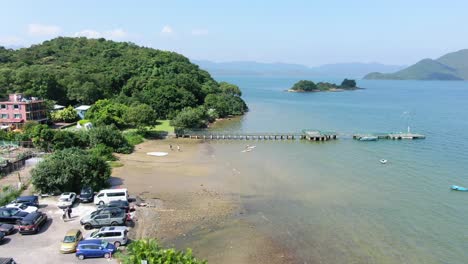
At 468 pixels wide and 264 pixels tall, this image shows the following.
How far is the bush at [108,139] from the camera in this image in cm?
5412

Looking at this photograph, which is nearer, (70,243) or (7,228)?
(70,243)

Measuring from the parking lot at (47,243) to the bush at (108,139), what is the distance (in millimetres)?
22293

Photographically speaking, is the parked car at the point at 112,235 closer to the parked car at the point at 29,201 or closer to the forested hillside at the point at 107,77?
the parked car at the point at 29,201

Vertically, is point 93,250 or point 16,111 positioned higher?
point 16,111

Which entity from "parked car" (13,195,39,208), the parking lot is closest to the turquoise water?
the parking lot

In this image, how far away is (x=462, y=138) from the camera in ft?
247

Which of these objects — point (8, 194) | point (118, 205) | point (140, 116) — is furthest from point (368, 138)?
point (8, 194)

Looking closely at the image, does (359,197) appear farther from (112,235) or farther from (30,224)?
(30,224)

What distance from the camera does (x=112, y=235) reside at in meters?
26.0

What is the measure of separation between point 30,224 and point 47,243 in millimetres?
2255

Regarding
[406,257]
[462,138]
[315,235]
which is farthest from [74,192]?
[462,138]

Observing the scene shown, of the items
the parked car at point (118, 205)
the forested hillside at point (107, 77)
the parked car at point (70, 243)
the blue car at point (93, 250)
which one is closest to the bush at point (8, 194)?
the parked car at point (118, 205)

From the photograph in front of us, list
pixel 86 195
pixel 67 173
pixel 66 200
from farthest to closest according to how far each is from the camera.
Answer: pixel 67 173 → pixel 86 195 → pixel 66 200

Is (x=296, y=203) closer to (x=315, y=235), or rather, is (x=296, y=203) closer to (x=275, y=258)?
(x=315, y=235)
